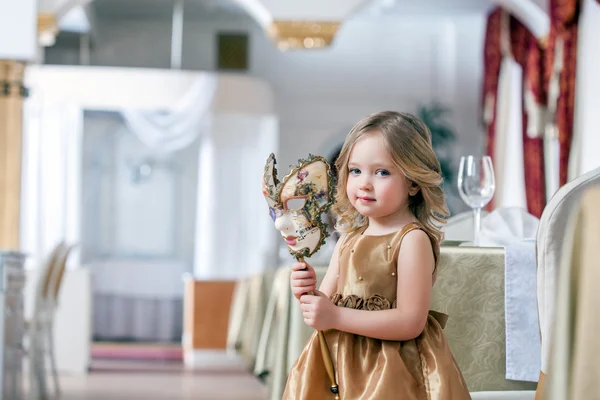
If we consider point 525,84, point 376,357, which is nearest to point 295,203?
point 376,357

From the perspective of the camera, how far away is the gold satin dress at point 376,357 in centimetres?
151

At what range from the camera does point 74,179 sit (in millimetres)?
9672

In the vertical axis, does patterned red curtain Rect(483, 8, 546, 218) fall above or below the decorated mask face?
above

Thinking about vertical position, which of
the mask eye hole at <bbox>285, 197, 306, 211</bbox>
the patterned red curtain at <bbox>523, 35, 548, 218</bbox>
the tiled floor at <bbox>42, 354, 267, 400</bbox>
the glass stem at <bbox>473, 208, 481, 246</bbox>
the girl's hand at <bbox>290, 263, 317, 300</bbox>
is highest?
the patterned red curtain at <bbox>523, 35, 548, 218</bbox>

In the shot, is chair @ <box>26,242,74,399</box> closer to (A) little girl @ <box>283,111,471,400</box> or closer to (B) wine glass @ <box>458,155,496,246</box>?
(B) wine glass @ <box>458,155,496,246</box>

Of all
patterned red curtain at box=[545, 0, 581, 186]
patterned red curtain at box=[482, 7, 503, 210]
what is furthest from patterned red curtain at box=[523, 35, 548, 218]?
patterned red curtain at box=[482, 7, 503, 210]

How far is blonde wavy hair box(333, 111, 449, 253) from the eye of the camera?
156 centimetres

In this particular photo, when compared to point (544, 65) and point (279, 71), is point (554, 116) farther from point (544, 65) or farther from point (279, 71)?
point (279, 71)

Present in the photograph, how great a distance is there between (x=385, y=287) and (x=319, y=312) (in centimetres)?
14

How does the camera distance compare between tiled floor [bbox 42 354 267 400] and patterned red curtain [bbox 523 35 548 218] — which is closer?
tiled floor [bbox 42 354 267 400]

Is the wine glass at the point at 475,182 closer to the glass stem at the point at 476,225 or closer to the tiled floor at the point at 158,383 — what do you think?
the glass stem at the point at 476,225

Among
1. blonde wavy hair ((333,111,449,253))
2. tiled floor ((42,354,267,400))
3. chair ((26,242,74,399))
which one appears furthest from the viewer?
tiled floor ((42,354,267,400))

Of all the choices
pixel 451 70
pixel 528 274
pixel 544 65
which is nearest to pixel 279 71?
pixel 451 70

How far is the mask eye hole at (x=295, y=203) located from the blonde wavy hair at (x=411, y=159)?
0.53 ft
